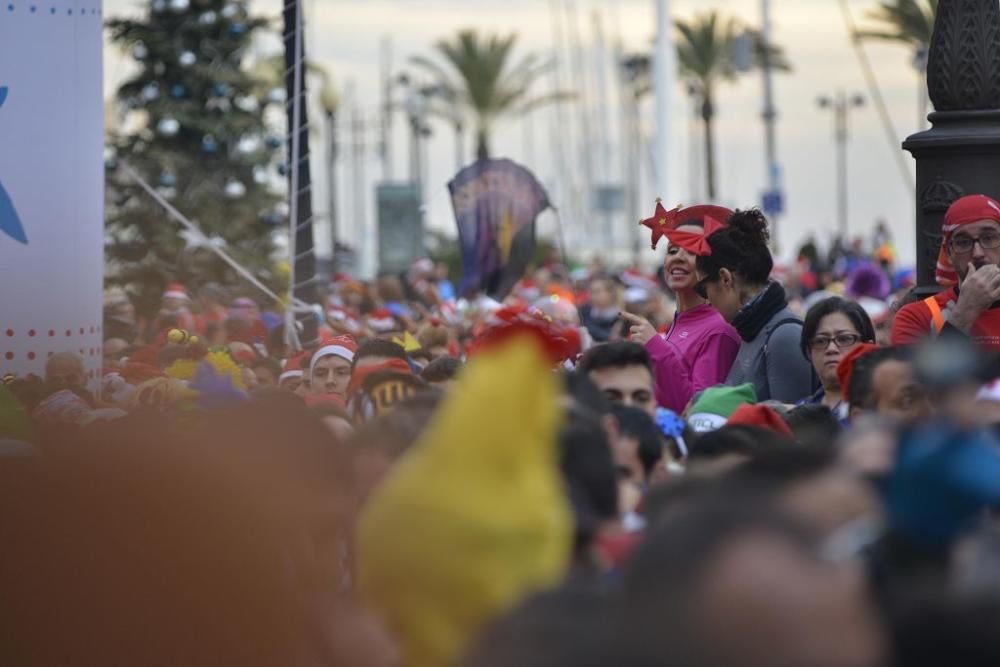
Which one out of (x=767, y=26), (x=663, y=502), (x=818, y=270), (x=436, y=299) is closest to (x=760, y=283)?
(x=663, y=502)

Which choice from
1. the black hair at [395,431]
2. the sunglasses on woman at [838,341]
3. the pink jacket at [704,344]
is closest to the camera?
the black hair at [395,431]

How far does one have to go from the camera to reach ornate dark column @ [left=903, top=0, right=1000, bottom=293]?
335 inches

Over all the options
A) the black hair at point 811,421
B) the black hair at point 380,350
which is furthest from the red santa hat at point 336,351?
the black hair at point 811,421

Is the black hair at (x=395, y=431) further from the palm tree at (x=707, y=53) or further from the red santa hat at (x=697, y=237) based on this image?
the palm tree at (x=707, y=53)

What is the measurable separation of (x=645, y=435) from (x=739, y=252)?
333 centimetres

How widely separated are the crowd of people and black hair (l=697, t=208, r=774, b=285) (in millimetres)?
11

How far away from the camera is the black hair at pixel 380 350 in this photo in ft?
26.7

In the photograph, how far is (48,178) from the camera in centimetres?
1223

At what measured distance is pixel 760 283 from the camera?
853cm

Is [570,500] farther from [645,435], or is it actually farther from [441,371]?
[441,371]

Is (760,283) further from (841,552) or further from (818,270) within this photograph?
(818,270)

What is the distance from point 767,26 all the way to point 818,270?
23237 millimetres

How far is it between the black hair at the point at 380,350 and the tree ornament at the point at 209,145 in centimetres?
2700

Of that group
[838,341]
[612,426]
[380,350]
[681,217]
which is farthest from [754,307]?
[612,426]
